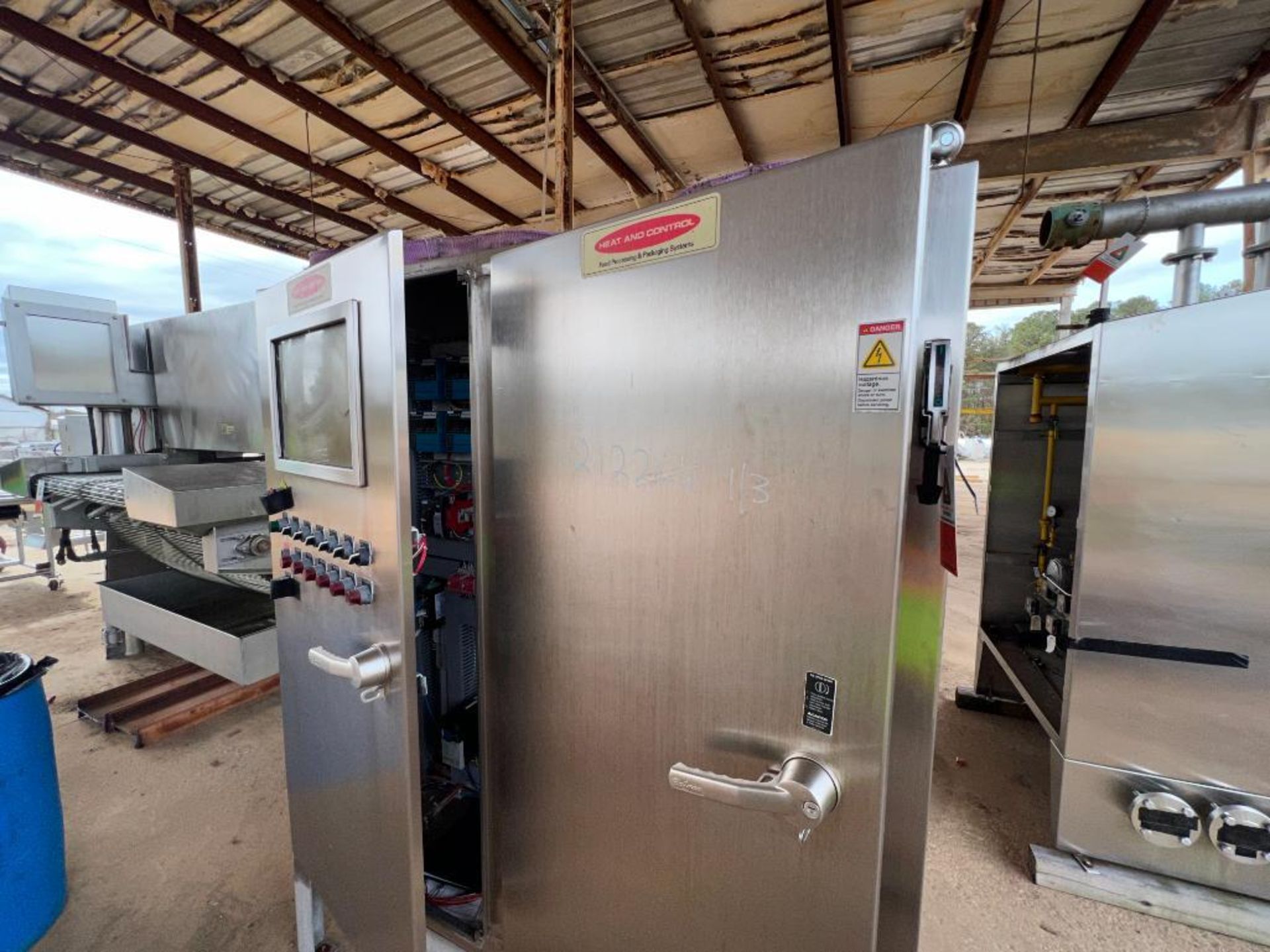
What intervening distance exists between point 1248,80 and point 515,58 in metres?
3.58

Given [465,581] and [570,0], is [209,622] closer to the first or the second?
[465,581]

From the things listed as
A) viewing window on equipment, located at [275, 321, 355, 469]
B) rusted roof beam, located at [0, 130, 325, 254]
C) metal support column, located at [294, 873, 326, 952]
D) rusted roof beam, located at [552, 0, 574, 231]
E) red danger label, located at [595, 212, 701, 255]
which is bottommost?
metal support column, located at [294, 873, 326, 952]

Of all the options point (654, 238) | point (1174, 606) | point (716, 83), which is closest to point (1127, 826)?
point (1174, 606)

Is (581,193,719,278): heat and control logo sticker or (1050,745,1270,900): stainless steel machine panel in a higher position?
(581,193,719,278): heat and control logo sticker

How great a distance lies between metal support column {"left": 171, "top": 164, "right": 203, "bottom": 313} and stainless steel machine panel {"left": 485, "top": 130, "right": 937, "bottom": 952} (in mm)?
4052

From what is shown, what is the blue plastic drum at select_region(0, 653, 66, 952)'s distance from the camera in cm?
135

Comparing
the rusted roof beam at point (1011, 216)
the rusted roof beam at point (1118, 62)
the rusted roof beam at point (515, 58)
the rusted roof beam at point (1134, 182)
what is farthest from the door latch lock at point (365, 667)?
the rusted roof beam at point (1134, 182)

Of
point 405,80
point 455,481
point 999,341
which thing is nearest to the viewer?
point 455,481

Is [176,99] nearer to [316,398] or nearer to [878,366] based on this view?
[316,398]

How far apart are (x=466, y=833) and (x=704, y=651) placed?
56.6 inches

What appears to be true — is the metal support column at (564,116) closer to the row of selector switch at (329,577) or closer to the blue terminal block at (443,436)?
the blue terminal block at (443,436)

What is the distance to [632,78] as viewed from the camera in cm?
259

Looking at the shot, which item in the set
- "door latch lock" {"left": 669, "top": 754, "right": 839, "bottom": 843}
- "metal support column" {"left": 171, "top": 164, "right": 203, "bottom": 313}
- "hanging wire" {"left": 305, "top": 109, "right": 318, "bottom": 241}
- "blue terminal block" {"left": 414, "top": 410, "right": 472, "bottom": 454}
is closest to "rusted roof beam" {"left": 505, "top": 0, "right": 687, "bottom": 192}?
"hanging wire" {"left": 305, "top": 109, "right": 318, "bottom": 241}

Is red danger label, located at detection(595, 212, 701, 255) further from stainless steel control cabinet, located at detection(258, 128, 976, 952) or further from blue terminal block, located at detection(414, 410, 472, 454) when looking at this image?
blue terminal block, located at detection(414, 410, 472, 454)
